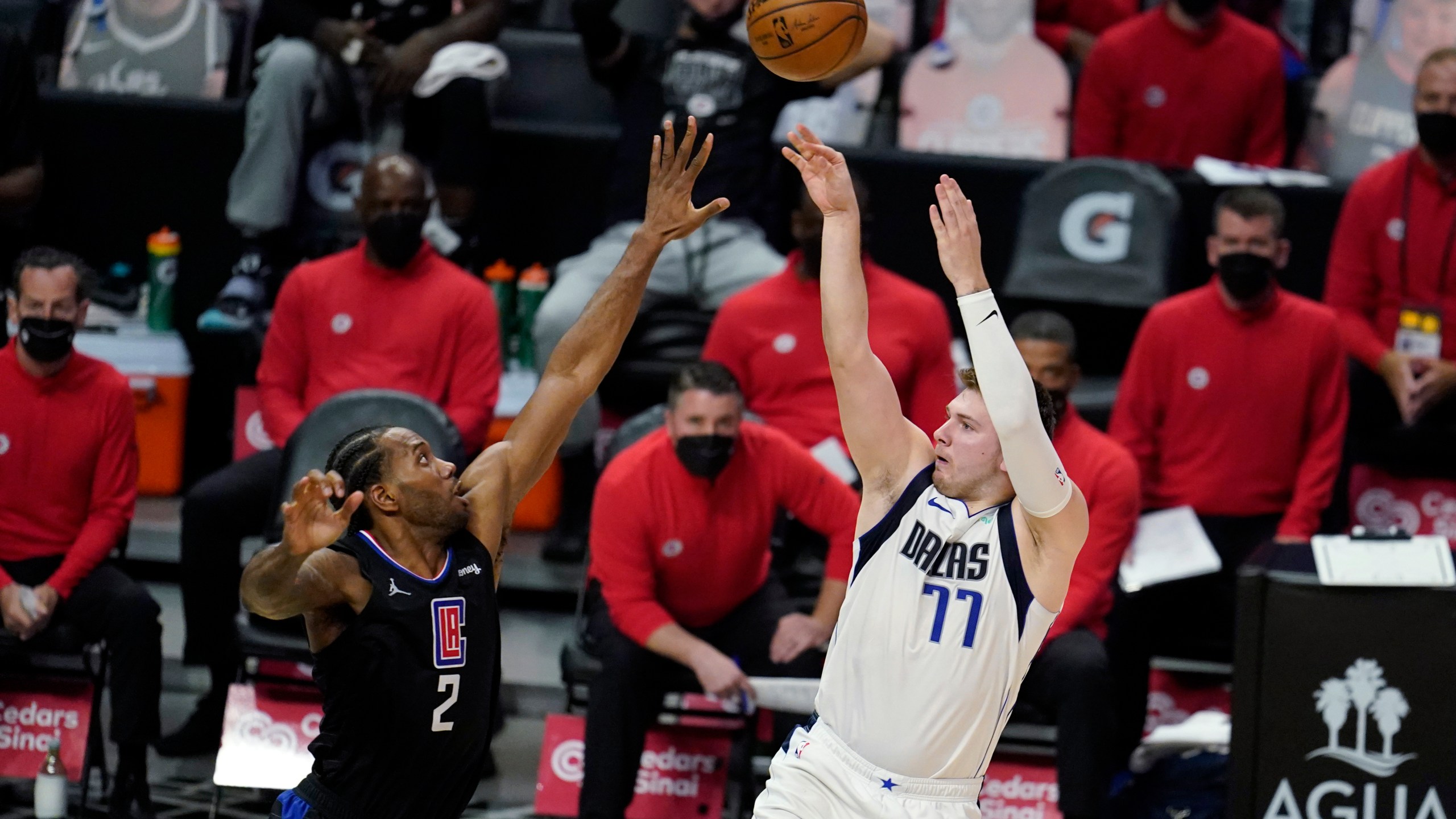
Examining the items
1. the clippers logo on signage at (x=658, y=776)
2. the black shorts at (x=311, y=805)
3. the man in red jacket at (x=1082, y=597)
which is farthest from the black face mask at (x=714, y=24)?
the black shorts at (x=311, y=805)

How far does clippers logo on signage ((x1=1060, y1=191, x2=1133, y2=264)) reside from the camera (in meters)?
7.89

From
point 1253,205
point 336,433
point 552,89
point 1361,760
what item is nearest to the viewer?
point 1361,760

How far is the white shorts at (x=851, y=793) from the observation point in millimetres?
4457

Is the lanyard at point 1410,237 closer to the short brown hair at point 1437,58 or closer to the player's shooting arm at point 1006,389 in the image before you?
the short brown hair at point 1437,58

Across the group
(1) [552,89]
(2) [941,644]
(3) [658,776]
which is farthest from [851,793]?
(1) [552,89]

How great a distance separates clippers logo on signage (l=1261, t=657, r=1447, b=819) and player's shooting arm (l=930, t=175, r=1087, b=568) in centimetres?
188

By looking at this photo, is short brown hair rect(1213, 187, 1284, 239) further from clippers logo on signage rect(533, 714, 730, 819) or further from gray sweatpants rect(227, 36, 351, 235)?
gray sweatpants rect(227, 36, 351, 235)

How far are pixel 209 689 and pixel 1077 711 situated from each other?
332 cm

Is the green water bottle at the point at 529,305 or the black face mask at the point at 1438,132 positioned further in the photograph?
the green water bottle at the point at 529,305

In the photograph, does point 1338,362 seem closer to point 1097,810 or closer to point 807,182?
point 1097,810

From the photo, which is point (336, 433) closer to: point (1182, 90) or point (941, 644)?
point (941, 644)

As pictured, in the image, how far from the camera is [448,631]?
442cm

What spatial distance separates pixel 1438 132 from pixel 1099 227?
1367 mm

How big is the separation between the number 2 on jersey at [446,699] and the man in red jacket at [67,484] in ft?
8.12
